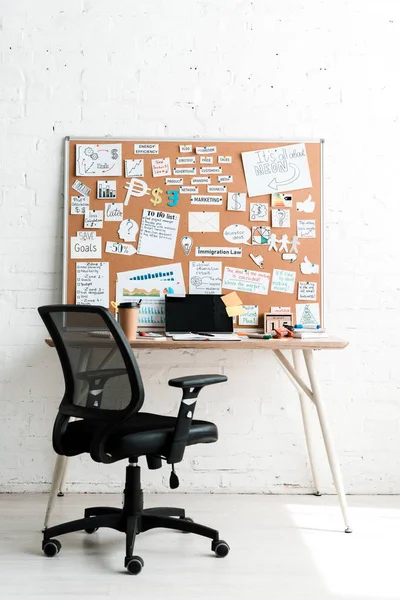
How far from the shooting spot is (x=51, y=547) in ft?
8.23

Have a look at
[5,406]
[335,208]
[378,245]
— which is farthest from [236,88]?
[5,406]

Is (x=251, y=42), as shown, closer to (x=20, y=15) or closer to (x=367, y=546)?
(x=20, y=15)

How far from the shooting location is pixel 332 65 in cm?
340

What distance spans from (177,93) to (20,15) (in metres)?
0.81

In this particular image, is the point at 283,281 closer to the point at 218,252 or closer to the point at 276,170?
the point at 218,252

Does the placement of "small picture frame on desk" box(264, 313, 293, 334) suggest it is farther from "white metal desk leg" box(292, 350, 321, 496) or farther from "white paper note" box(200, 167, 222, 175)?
"white paper note" box(200, 167, 222, 175)

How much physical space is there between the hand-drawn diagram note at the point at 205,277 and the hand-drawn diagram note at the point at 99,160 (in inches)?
22.0

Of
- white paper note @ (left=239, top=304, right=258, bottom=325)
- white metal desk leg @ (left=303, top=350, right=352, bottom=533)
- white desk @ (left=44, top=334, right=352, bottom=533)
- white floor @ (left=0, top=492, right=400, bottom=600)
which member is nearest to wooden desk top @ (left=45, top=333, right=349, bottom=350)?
white desk @ (left=44, top=334, right=352, bottom=533)

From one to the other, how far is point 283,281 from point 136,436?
126 cm

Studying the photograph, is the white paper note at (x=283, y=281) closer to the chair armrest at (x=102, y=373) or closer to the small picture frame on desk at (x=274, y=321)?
the small picture frame on desk at (x=274, y=321)

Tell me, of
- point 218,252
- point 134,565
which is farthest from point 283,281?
point 134,565

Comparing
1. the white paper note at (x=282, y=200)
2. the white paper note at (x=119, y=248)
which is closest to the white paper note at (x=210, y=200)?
the white paper note at (x=282, y=200)

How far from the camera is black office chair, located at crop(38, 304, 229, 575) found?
2363 mm

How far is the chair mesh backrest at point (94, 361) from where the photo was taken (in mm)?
2365
